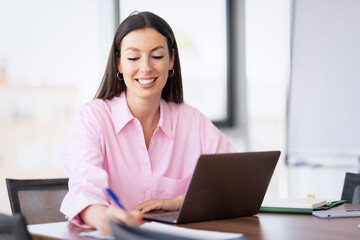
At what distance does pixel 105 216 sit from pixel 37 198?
0.69 m

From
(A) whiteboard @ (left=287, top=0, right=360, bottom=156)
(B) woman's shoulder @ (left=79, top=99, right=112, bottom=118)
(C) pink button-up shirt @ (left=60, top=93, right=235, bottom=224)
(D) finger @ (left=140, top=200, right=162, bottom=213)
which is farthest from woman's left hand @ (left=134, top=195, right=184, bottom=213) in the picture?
(A) whiteboard @ (left=287, top=0, right=360, bottom=156)

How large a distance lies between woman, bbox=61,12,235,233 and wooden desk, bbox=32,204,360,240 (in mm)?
324

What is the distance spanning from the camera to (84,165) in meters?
1.83

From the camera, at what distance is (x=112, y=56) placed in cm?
225

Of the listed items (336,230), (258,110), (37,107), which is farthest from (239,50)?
(336,230)

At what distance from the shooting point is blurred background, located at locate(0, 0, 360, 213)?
135 inches

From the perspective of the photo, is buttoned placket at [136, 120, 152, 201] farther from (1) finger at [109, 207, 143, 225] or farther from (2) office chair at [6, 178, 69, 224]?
(1) finger at [109, 207, 143, 225]

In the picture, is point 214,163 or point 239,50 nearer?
point 214,163

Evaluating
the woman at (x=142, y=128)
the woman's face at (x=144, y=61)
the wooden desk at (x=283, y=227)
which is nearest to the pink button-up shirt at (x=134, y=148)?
the woman at (x=142, y=128)

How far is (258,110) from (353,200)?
2.52 metres

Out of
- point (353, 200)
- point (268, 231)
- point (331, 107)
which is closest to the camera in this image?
point (268, 231)

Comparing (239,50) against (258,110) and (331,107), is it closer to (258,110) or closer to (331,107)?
(258,110)

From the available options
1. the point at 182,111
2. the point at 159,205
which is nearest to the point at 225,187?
the point at 159,205

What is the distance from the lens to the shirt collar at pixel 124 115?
2.14 metres
